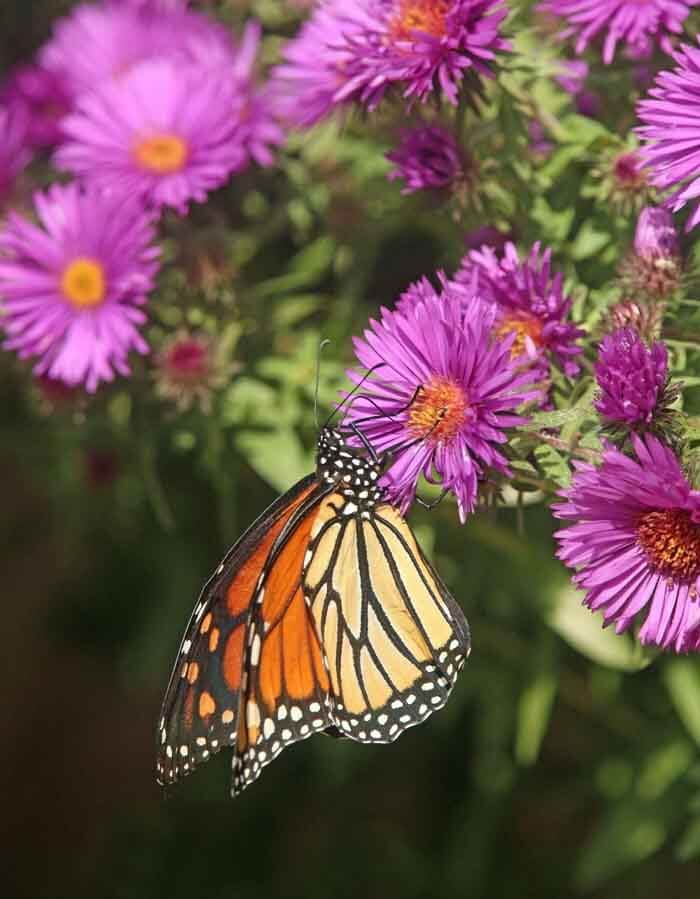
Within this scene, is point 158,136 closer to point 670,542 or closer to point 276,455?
point 276,455

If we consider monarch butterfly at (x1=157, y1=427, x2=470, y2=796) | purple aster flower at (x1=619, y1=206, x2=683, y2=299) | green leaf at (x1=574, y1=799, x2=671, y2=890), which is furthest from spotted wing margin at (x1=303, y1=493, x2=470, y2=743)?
green leaf at (x1=574, y1=799, x2=671, y2=890)

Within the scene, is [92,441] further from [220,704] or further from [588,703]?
[588,703]

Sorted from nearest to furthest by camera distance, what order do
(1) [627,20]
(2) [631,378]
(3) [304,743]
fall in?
(2) [631,378] → (1) [627,20] → (3) [304,743]

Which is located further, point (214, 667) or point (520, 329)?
point (214, 667)

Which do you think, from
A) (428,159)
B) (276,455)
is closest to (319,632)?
(276,455)

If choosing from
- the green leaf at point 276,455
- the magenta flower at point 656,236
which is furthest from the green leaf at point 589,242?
the green leaf at point 276,455

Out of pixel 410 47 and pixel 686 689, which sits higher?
pixel 410 47

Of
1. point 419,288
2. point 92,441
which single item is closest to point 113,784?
point 92,441
